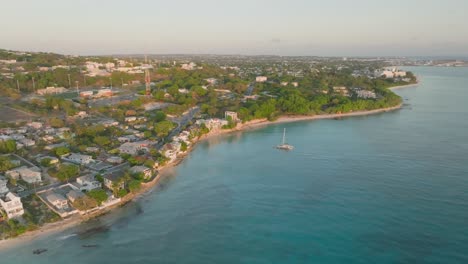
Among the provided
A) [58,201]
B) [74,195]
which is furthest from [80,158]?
[58,201]

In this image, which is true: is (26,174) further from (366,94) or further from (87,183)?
(366,94)

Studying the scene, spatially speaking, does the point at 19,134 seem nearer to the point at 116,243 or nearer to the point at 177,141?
the point at 177,141

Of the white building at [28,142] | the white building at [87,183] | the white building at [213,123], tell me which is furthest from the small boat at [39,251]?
the white building at [213,123]

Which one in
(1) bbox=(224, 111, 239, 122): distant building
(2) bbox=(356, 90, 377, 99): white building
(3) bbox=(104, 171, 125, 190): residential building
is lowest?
(3) bbox=(104, 171, 125, 190): residential building

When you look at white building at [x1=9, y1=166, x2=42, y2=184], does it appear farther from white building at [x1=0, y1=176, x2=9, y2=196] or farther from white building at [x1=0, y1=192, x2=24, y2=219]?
white building at [x1=0, y1=192, x2=24, y2=219]

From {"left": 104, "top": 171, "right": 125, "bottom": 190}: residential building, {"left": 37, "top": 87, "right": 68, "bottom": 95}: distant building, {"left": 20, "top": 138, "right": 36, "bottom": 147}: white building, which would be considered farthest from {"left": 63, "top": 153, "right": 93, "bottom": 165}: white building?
{"left": 37, "top": 87, "right": 68, "bottom": 95}: distant building
